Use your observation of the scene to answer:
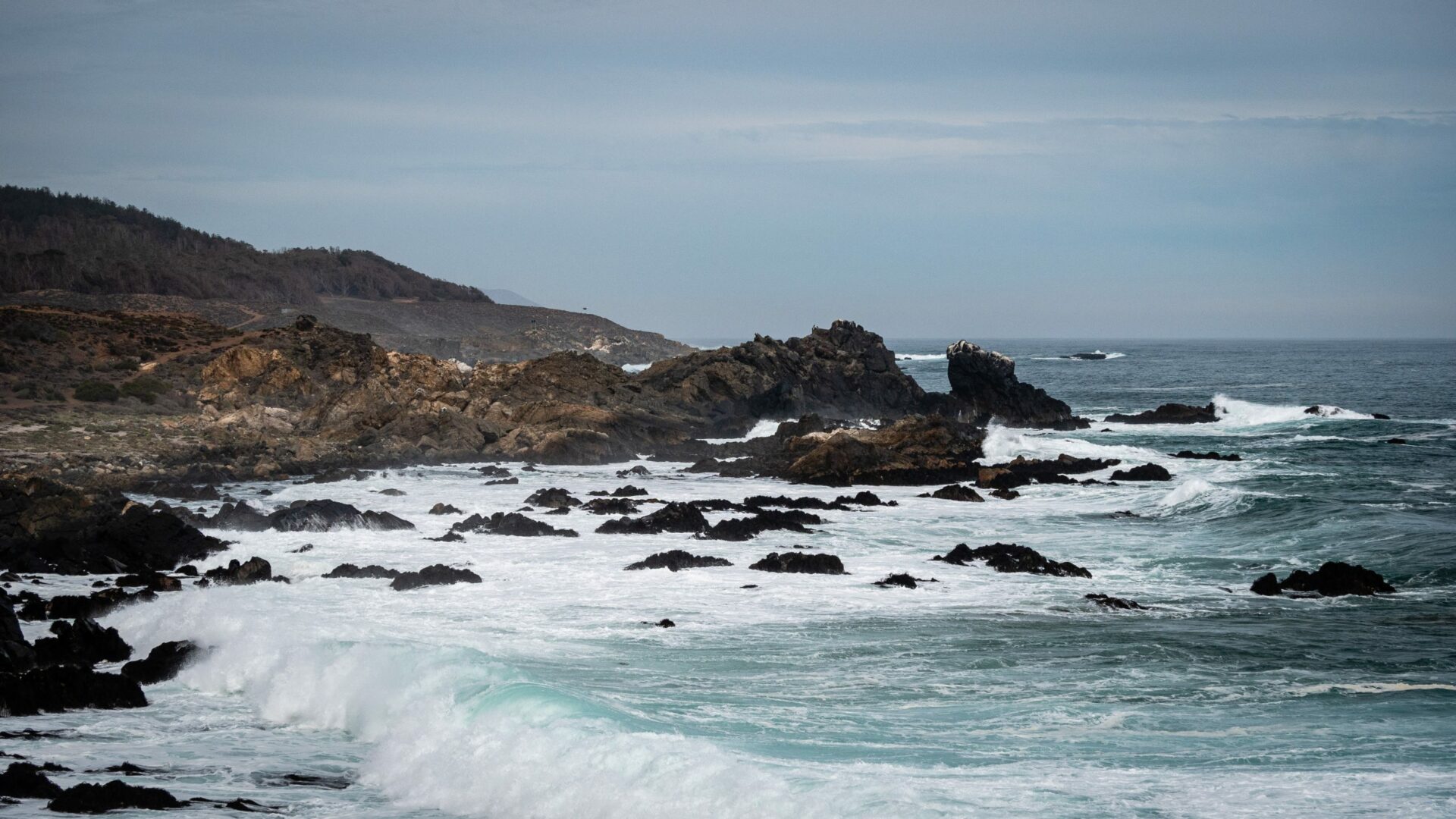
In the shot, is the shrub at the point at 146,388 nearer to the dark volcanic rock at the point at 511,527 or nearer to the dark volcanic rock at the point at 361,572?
the dark volcanic rock at the point at 511,527

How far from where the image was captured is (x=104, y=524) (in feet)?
61.1

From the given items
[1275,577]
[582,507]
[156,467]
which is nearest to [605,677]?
[1275,577]

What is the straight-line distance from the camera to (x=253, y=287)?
103625 mm

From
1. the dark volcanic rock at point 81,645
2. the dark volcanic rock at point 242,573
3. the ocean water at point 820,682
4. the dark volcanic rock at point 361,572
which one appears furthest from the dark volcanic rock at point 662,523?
the dark volcanic rock at point 81,645

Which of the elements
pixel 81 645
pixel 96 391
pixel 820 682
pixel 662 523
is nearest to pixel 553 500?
pixel 662 523

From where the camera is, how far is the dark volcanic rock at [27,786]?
7.78 m

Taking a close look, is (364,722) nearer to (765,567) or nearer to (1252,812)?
(1252,812)

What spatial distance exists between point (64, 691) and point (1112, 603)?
12048mm

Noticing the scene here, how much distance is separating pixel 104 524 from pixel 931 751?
14642 millimetres

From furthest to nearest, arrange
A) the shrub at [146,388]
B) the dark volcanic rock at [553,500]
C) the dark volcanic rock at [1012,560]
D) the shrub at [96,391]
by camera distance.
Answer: the shrub at [146,388], the shrub at [96,391], the dark volcanic rock at [553,500], the dark volcanic rock at [1012,560]

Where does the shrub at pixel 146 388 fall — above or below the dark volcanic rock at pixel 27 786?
above

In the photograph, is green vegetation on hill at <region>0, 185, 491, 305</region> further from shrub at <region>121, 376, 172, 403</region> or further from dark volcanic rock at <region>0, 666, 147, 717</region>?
dark volcanic rock at <region>0, 666, 147, 717</region>

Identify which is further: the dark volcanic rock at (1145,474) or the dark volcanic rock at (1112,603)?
the dark volcanic rock at (1145,474)

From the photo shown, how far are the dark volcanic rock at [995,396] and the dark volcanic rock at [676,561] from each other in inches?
1153
